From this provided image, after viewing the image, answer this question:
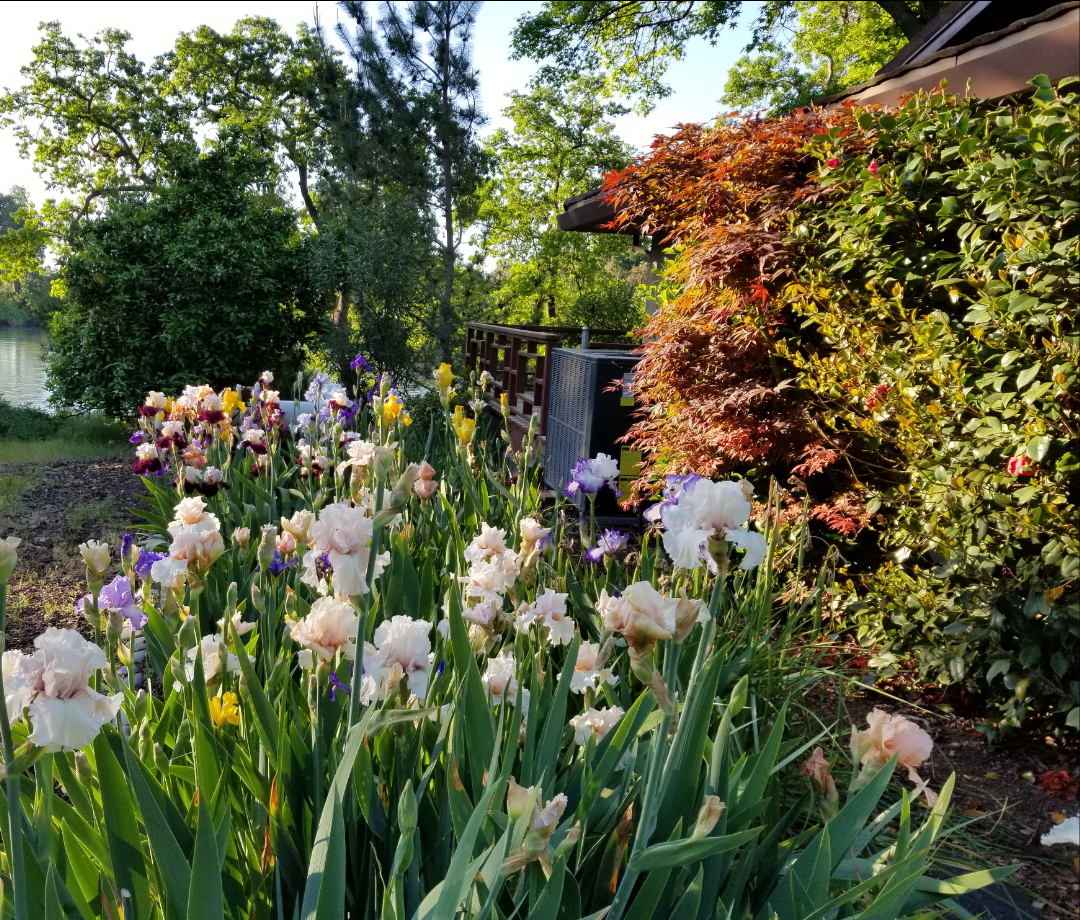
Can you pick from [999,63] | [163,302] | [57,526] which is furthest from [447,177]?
[999,63]

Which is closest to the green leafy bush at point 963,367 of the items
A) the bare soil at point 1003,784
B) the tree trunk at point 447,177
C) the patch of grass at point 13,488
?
the bare soil at point 1003,784

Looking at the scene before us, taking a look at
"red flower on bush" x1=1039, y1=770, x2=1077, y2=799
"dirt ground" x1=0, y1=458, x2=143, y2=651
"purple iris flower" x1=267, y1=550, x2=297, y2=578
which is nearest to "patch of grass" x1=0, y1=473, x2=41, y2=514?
"dirt ground" x1=0, y1=458, x2=143, y2=651

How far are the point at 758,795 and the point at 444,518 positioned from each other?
2.01m

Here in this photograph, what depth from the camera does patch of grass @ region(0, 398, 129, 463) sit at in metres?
8.12

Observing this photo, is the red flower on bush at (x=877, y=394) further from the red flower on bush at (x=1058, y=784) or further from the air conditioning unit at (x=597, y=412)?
the air conditioning unit at (x=597, y=412)

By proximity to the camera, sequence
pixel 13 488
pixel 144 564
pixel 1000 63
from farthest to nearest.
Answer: pixel 13 488 < pixel 1000 63 < pixel 144 564

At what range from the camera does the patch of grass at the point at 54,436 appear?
320 inches

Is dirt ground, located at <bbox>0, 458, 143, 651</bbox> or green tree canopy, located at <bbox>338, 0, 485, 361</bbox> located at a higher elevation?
green tree canopy, located at <bbox>338, 0, 485, 361</bbox>

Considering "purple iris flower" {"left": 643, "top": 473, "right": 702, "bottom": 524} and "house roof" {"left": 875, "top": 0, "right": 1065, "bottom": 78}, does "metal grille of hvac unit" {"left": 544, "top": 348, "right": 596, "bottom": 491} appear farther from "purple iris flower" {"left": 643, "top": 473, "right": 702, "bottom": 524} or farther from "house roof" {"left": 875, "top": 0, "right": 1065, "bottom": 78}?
"purple iris flower" {"left": 643, "top": 473, "right": 702, "bottom": 524}

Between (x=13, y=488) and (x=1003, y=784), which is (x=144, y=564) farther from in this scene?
(x=13, y=488)

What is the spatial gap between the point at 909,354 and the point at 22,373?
72.4 ft

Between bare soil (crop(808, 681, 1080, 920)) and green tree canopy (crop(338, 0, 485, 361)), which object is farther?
green tree canopy (crop(338, 0, 485, 361))

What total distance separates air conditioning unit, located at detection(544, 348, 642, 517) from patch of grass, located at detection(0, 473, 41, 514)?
3.87 meters

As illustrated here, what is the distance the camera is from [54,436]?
31.3 feet
